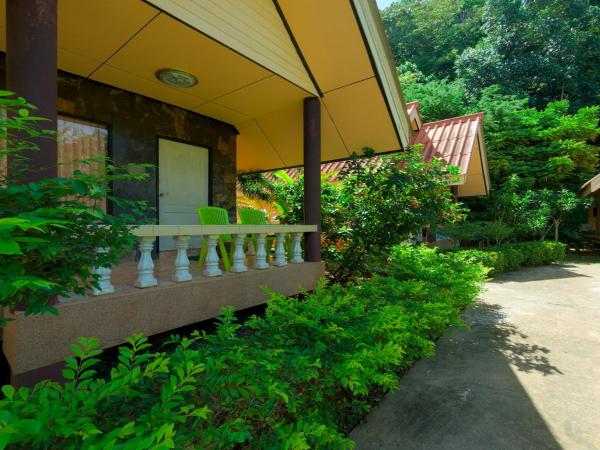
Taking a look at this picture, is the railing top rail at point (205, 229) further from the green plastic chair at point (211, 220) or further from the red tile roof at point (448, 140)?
the red tile roof at point (448, 140)

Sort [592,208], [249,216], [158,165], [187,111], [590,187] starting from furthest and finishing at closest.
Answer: [592,208]
[590,187]
[187,111]
[158,165]
[249,216]

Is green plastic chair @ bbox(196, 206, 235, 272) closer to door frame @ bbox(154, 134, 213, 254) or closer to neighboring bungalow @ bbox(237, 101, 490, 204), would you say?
door frame @ bbox(154, 134, 213, 254)

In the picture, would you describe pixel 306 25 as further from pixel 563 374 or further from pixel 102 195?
pixel 563 374

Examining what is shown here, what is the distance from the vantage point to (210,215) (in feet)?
15.6

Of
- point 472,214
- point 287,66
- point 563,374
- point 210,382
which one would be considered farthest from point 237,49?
point 472,214

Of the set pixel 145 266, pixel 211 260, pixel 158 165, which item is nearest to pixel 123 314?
pixel 145 266

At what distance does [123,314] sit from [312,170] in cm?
344

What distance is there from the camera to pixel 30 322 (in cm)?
239

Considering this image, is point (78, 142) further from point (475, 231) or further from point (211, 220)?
point (475, 231)

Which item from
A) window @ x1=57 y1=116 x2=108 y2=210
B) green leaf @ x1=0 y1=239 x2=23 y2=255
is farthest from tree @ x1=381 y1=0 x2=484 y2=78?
green leaf @ x1=0 y1=239 x2=23 y2=255

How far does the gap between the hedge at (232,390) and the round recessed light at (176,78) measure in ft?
12.4

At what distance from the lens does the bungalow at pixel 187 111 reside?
2541mm

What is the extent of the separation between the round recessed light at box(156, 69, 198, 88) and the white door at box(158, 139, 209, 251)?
1.41 metres

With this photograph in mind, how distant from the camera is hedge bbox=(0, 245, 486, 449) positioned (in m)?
1.05
